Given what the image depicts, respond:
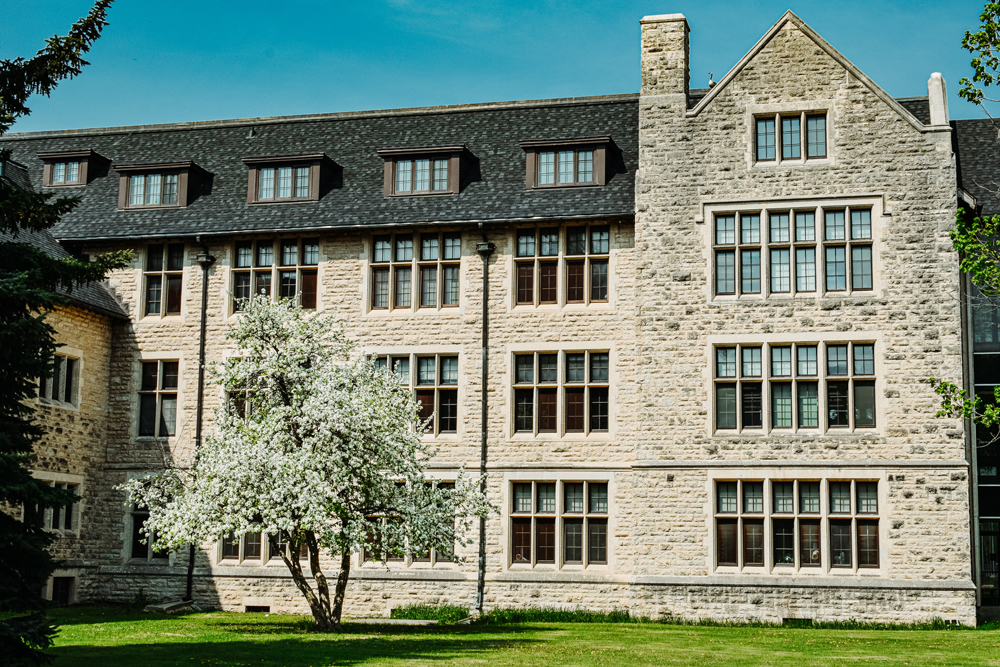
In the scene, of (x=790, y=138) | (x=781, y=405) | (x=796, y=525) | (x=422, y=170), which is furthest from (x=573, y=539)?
(x=790, y=138)

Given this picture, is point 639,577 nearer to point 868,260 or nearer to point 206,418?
point 868,260

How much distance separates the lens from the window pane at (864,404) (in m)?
24.3

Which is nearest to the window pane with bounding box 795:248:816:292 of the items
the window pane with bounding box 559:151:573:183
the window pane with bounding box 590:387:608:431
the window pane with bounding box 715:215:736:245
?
the window pane with bounding box 715:215:736:245

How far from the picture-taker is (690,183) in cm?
2578

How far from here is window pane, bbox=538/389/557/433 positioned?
26.2 m

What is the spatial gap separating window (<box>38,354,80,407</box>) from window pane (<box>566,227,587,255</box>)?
466 inches

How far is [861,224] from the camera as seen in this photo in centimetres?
2492

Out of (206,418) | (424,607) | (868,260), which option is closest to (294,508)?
(424,607)

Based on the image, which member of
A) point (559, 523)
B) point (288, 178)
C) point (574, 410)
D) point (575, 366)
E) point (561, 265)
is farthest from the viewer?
point (288, 178)

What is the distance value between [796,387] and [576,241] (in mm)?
5964

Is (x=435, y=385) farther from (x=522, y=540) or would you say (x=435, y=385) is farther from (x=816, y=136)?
(x=816, y=136)

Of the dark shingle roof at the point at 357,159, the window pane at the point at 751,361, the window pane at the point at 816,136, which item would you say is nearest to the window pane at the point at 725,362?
the window pane at the point at 751,361

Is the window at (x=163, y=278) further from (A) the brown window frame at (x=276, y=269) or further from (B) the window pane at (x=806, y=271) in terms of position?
(B) the window pane at (x=806, y=271)

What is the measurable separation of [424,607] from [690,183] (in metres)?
11.1
